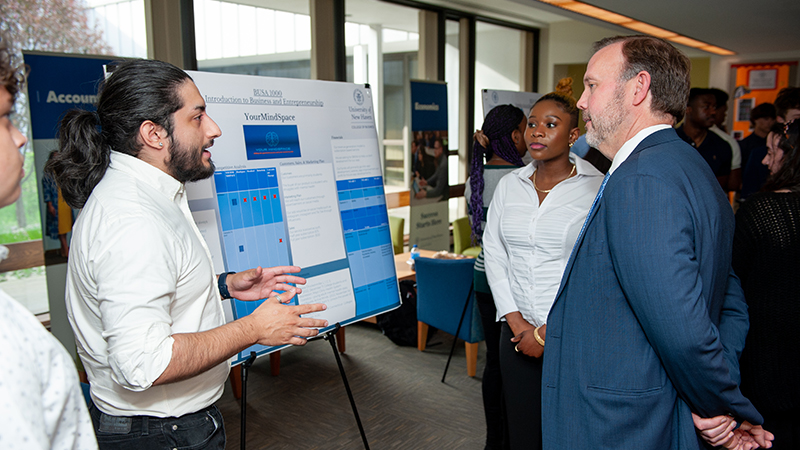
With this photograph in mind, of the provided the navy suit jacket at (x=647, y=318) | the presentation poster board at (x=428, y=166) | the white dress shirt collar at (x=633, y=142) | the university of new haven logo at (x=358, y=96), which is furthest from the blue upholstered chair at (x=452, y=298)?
the white dress shirt collar at (x=633, y=142)

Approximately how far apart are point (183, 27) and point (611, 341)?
14.1ft

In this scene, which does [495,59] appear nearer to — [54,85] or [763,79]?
[763,79]

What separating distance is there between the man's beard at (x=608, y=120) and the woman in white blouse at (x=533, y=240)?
0.58 m

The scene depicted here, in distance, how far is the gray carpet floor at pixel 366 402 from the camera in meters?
2.87

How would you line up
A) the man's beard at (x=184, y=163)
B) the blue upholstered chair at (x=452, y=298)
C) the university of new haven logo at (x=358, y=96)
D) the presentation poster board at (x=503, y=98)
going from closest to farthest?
the man's beard at (x=184, y=163) → the university of new haven logo at (x=358, y=96) → the blue upholstered chair at (x=452, y=298) → the presentation poster board at (x=503, y=98)

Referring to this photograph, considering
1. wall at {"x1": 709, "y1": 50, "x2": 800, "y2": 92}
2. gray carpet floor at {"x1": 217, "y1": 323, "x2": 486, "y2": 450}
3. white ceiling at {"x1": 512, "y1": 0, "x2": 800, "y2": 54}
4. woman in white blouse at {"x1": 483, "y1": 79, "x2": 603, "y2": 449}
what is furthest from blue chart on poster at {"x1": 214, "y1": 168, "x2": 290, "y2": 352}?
wall at {"x1": 709, "y1": 50, "x2": 800, "y2": 92}

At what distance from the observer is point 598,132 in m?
1.32

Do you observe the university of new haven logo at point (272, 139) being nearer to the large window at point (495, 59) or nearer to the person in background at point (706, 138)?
the person in background at point (706, 138)

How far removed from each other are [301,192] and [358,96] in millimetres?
585

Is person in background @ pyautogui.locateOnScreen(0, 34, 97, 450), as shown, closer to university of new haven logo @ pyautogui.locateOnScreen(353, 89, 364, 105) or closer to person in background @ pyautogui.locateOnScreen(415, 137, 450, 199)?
university of new haven logo @ pyautogui.locateOnScreen(353, 89, 364, 105)

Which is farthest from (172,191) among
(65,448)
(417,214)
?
(417,214)

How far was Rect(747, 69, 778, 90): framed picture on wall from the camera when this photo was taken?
889cm

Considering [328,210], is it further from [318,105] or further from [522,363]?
[522,363]

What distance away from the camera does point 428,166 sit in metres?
5.80
